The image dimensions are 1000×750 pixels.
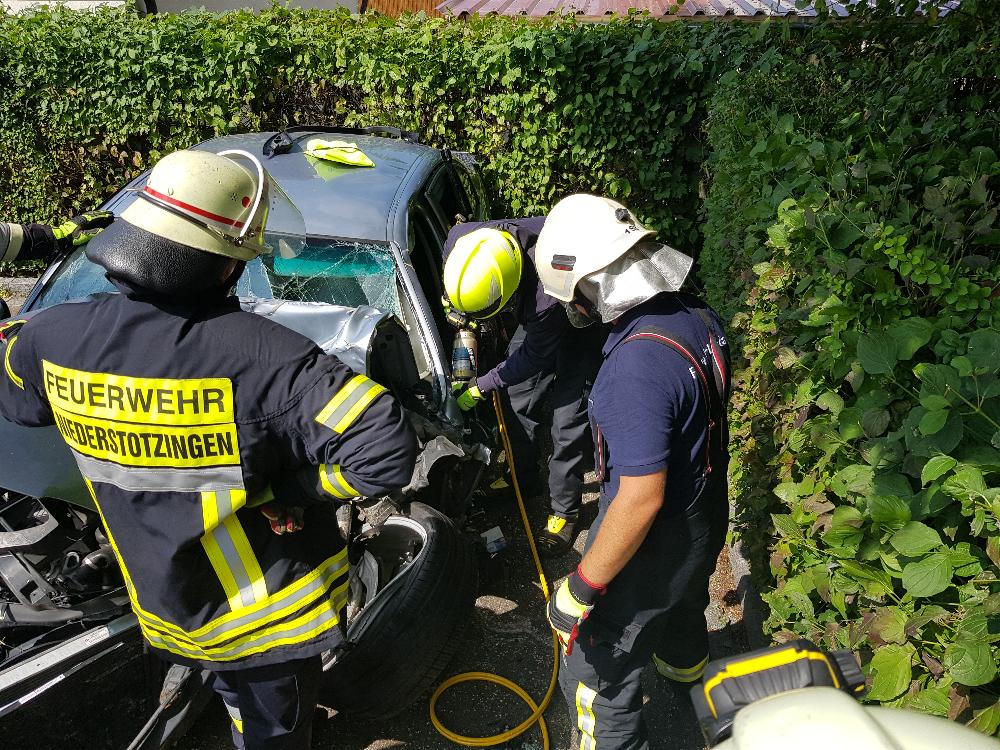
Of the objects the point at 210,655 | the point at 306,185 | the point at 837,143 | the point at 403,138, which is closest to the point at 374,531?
the point at 210,655

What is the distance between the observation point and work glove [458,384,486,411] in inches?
135

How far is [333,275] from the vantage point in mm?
3666

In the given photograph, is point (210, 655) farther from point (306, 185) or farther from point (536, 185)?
point (536, 185)

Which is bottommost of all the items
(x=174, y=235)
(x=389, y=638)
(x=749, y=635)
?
(x=749, y=635)

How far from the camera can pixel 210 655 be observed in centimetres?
199

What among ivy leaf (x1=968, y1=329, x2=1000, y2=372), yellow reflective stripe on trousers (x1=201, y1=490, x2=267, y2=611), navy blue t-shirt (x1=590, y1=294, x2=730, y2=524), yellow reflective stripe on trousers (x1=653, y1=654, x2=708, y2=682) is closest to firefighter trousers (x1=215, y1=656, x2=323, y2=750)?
yellow reflective stripe on trousers (x1=201, y1=490, x2=267, y2=611)

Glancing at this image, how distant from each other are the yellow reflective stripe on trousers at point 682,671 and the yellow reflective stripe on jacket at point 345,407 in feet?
5.64

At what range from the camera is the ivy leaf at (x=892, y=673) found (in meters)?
1.43

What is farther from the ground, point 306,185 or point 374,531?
point 306,185

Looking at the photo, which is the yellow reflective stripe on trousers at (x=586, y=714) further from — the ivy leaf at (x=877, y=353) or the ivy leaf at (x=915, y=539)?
the ivy leaf at (x=877, y=353)

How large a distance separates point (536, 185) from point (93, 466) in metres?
4.98

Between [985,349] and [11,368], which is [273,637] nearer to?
[11,368]

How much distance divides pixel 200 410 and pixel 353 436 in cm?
37

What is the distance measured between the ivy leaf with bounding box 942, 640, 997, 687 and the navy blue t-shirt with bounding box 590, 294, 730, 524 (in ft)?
2.67
